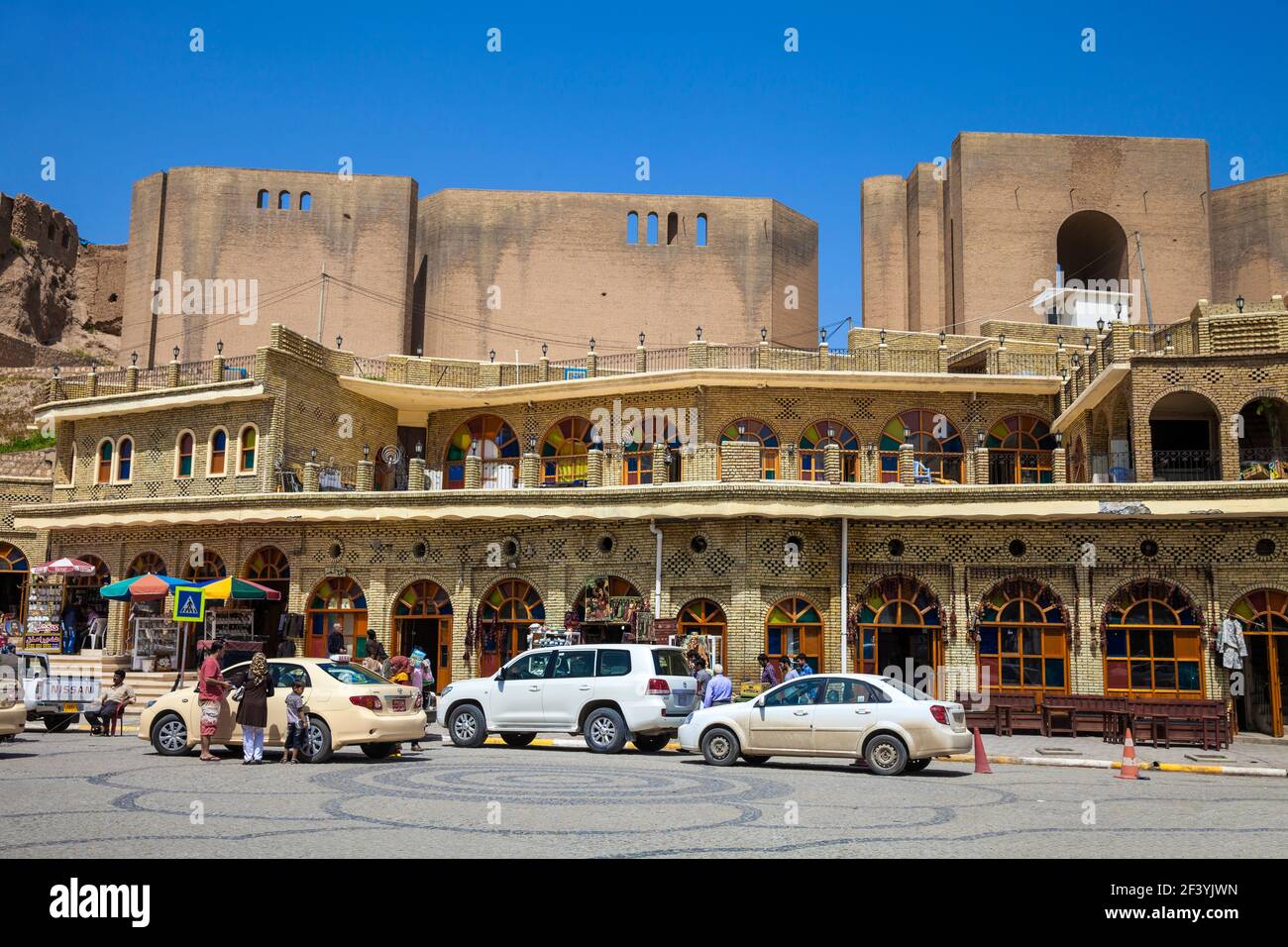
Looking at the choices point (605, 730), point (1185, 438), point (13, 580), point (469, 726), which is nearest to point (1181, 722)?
point (605, 730)

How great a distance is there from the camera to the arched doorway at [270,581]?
3103cm

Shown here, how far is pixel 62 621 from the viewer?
33219 mm

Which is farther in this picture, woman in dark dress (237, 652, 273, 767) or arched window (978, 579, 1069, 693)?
arched window (978, 579, 1069, 693)

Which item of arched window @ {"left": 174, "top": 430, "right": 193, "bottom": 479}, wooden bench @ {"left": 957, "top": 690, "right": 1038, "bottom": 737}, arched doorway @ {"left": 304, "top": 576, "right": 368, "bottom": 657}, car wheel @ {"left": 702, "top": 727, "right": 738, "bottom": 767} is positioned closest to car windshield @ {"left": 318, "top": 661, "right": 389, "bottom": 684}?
car wheel @ {"left": 702, "top": 727, "right": 738, "bottom": 767}

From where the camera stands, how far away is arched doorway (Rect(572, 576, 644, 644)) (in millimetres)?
27531

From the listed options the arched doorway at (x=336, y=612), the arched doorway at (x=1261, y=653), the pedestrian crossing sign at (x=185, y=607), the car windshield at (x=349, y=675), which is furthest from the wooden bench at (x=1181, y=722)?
the pedestrian crossing sign at (x=185, y=607)

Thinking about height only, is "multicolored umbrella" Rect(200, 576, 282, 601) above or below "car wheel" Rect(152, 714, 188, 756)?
above

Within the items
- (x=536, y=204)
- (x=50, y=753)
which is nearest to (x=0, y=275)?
(x=536, y=204)

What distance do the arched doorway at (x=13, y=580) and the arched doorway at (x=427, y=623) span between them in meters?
14.5

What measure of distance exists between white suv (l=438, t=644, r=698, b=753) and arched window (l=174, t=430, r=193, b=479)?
16861 mm

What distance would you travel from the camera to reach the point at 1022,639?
2591 cm

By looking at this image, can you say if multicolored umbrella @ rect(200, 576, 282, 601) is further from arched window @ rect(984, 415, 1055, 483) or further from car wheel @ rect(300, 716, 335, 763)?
arched window @ rect(984, 415, 1055, 483)

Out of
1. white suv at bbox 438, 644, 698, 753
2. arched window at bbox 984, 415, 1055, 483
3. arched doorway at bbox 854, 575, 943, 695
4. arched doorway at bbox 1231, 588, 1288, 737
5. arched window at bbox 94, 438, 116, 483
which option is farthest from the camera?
arched window at bbox 94, 438, 116, 483
